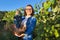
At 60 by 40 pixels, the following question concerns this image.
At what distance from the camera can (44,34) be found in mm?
6383

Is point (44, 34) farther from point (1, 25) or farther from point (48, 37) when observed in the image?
point (1, 25)

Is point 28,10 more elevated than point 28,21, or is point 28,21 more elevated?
point 28,10

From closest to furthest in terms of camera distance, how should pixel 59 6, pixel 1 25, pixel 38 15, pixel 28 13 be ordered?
pixel 28 13
pixel 59 6
pixel 38 15
pixel 1 25

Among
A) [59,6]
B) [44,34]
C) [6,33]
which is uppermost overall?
[59,6]

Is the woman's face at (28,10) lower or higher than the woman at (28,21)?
higher

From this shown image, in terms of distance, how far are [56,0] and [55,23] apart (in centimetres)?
48

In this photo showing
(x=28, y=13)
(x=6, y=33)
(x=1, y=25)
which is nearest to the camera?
(x=28, y=13)

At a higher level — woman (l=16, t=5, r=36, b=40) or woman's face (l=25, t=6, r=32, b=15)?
woman's face (l=25, t=6, r=32, b=15)

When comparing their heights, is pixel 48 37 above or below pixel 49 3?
below

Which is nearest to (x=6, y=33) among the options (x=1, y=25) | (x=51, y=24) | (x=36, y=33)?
(x=1, y=25)

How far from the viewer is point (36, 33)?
673cm

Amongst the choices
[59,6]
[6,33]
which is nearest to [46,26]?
[59,6]

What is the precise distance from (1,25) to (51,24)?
3429 millimetres

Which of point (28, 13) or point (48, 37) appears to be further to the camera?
point (48, 37)
